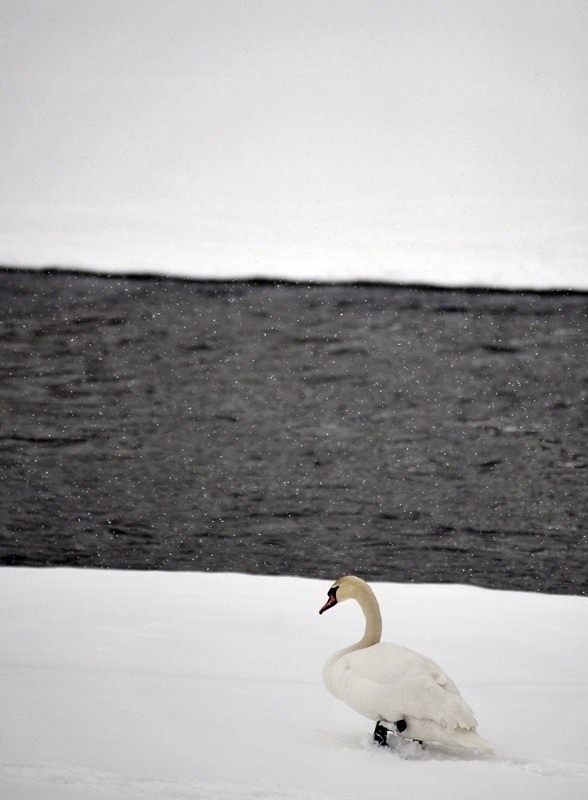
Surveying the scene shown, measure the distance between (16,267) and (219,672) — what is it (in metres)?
1.74

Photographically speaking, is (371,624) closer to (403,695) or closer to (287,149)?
(403,695)

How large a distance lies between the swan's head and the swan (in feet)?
0.32

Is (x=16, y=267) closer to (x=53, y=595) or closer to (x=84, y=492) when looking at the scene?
(x=84, y=492)

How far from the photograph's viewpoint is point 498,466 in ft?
9.25

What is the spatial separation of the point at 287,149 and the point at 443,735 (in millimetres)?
1997

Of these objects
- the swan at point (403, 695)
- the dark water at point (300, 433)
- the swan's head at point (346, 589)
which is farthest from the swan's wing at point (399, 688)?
the dark water at point (300, 433)

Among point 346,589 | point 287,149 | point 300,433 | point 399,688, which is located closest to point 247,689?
point 346,589

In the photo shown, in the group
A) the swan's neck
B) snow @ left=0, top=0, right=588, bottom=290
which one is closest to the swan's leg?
the swan's neck

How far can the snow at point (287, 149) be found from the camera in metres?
2.68

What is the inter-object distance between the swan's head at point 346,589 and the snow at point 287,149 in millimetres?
1594

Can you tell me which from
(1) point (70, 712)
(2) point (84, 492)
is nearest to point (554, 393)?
(2) point (84, 492)

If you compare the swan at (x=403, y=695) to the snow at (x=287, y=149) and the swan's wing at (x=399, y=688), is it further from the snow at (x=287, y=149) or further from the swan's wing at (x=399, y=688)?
the snow at (x=287, y=149)

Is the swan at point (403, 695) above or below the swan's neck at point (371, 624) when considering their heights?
below

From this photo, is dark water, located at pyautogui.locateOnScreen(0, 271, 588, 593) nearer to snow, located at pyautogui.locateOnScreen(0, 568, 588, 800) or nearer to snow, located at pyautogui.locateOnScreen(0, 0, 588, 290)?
snow, located at pyautogui.locateOnScreen(0, 0, 588, 290)
